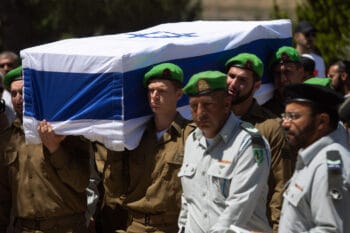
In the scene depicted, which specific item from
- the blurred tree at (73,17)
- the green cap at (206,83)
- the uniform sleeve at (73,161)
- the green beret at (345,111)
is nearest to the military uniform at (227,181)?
the green cap at (206,83)

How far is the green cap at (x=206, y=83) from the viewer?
20.6ft

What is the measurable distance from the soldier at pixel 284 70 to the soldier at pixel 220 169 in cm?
174

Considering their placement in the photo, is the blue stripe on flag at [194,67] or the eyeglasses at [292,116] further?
the blue stripe on flag at [194,67]

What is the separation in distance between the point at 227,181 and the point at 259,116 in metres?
1.48

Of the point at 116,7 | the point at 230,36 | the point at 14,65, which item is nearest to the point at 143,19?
the point at 116,7

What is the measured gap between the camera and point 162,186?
23.8 feet

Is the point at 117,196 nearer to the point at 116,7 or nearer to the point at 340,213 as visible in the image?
the point at 340,213

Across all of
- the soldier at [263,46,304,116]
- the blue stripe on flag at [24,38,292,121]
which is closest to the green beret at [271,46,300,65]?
the soldier at [263,46,304,116]

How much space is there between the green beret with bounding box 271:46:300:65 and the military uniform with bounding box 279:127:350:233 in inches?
101

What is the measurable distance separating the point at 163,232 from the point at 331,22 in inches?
308

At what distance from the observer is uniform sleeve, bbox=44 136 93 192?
7406mm

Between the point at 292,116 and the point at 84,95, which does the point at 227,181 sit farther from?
the point at 84,95

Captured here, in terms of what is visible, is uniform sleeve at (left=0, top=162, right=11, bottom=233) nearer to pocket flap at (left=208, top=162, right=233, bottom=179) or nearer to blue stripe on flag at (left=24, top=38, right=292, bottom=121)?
blue stripe on flag at (left=24, top=38, right=292, bottom=121)

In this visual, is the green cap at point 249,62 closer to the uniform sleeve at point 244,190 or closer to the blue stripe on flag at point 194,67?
the blue stripe on flag at point 194,67
